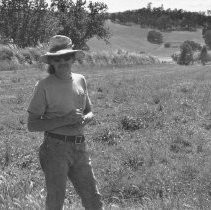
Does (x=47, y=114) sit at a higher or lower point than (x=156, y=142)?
higher

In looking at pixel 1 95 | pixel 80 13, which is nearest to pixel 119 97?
pixel 1 95

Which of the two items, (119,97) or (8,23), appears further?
(8,23)

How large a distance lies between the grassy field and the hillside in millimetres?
88784

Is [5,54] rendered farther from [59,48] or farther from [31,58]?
[59,48]

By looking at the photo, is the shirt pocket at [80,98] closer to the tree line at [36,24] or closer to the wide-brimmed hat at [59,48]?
the wide-brimmed hat at [59,48]

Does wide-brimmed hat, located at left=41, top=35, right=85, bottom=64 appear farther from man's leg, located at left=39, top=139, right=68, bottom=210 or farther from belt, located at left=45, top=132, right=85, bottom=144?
man's leg, located at left=39, top=139, right=68, bottom=210

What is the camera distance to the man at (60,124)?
528 cm

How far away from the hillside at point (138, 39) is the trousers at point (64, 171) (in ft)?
322

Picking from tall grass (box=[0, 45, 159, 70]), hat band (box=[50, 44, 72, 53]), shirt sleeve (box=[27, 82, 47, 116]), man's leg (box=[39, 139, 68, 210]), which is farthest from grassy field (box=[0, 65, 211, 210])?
tall grass (box=[0, 45, 159, 70])

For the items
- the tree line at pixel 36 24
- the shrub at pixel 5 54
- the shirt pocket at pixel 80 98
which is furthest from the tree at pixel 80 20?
the shirt pocket at pixel 80 98

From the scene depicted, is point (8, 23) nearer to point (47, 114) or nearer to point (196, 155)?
point (196, 155)

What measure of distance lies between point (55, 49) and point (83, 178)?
53.3 inches

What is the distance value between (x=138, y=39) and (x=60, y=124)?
129488 millimetres

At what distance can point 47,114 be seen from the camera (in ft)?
17.7
